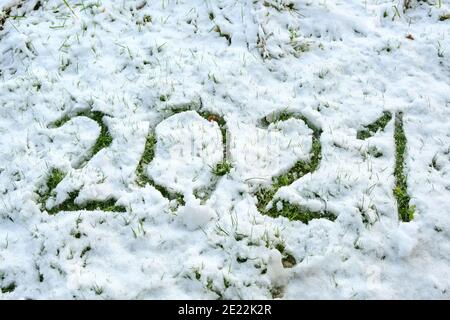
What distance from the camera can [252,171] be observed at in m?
3.25

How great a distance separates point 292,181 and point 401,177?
2.47 ft

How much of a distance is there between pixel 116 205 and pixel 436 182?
2187mm

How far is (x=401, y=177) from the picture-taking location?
3.18 meters

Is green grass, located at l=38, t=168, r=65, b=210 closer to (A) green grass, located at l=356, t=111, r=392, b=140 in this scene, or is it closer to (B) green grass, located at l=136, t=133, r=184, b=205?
(B) green grass, located at l=136, t=133, r=184, b=205

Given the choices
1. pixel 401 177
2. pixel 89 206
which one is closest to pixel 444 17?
pixel 401 177

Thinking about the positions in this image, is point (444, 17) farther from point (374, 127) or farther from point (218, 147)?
point (218, 147)

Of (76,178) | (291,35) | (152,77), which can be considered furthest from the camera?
(291,35)

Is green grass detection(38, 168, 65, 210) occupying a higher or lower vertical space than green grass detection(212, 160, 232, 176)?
lower

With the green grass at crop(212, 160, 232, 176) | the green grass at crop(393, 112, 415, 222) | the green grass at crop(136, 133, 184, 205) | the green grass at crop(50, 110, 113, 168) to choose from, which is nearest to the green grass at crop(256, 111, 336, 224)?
the green grass at crop(212, 160, 232, 176)

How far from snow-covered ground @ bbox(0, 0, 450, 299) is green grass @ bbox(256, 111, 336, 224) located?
0.09 ft

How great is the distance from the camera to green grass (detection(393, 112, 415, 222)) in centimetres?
298
